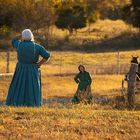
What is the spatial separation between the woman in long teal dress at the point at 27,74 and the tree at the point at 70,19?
3427 cm

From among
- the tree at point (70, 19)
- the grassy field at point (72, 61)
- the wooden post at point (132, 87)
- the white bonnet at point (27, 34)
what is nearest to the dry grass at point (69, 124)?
the wooden post at point (132, 87)

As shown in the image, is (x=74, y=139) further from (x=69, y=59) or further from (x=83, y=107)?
(x=69, y=59)

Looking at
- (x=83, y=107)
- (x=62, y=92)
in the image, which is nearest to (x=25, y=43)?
(x=83, y=107)

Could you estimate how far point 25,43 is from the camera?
1074cm

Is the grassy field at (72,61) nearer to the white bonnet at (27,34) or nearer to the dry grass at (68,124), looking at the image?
the white bonnet at (27,34)

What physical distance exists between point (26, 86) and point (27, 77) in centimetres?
17

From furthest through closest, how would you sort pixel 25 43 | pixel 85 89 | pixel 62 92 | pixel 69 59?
1. pixel 69 59
2. pixel 62 92
3. pixel 85 89
4. pixel 25 43

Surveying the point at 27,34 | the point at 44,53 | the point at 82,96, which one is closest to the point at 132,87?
the point at 82,96

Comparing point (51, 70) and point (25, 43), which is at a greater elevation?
point (25, 43)

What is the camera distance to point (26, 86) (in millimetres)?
10906

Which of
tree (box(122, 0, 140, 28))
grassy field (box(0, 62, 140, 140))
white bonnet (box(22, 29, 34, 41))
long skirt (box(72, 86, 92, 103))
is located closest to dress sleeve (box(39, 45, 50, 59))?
white bonnet (box(22, 29, 34, 41))

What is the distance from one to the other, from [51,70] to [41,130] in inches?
788

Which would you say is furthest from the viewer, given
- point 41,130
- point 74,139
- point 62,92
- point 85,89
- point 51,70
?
point 51,70

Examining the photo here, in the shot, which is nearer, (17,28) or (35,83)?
(35,83)
